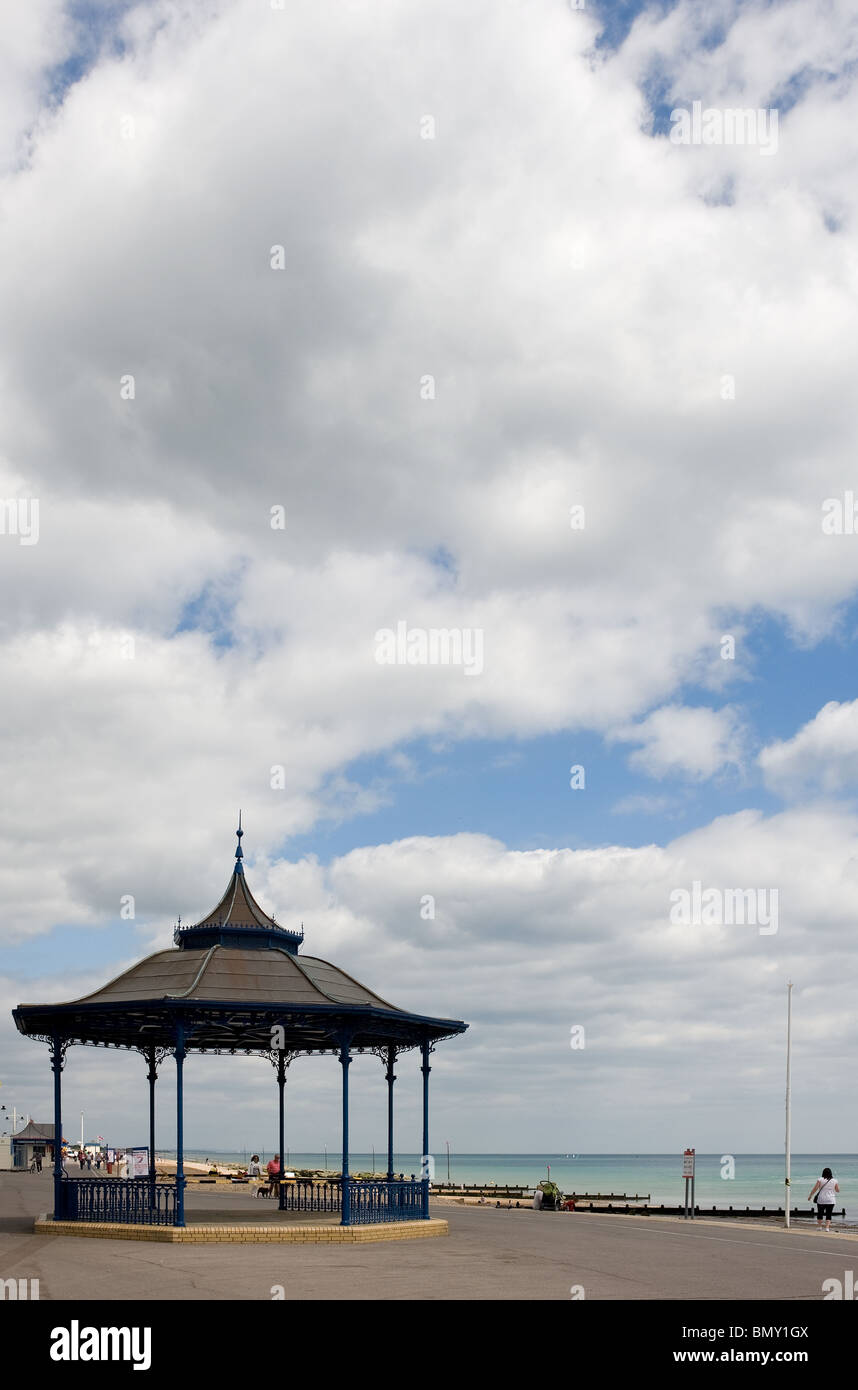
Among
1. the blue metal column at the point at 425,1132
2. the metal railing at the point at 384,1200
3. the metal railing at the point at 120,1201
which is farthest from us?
the blue metal column at the point at 425,1132

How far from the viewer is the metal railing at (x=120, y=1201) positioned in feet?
85.6

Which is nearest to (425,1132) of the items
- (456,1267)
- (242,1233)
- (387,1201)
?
(387,1201)

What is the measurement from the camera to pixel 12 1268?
19.2 m

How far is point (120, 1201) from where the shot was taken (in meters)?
26.6

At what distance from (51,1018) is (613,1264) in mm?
13814

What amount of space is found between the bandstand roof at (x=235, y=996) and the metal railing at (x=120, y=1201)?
3161mm

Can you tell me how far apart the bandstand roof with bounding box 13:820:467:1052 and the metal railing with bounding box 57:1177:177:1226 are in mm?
3161

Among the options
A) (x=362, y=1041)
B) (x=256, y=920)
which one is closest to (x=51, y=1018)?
(x=256, y=920)

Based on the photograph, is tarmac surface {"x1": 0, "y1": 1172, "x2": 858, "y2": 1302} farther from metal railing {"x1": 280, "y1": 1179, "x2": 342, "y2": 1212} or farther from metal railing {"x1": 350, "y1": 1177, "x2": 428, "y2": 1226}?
metal railing {"x1": 280, "y1": 1179, "x2": 342, "y2": 1212}

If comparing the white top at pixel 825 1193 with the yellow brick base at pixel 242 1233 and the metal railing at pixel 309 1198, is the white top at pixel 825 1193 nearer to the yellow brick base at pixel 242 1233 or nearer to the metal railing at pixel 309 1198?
the yellow brick base at pixel 242 1233

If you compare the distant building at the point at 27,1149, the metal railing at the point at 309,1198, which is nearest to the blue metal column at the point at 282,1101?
the metal railing at the point at 309,1198

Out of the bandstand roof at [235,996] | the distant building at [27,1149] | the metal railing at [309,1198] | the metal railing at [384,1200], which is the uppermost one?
the bandstand roof at [235,996]

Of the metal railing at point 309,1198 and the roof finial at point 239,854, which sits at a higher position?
the roof finial at point 239,854
